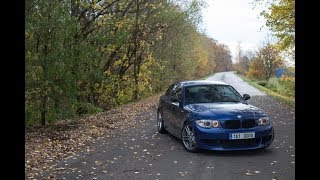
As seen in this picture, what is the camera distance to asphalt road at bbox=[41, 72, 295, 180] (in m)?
7.35

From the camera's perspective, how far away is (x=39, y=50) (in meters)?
12.6

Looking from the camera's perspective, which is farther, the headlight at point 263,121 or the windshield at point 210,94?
the windshield at point 210,94

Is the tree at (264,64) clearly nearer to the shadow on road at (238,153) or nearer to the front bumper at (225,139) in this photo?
the shadow on road at (238,153)

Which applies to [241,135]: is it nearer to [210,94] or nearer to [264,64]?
[210,94]

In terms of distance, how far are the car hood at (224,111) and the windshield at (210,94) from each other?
436mm

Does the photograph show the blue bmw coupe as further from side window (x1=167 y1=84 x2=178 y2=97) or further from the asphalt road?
side window (x1=167 y1=84 x2=178 y2=97)

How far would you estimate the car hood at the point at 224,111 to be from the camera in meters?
8.73

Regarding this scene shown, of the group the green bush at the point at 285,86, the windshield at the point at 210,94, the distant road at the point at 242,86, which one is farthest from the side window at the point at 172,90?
the green bush at the point at 285,86

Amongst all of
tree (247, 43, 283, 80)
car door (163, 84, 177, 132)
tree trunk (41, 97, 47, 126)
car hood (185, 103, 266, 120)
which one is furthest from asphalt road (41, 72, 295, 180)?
tree (247, 43, 283, 80)
